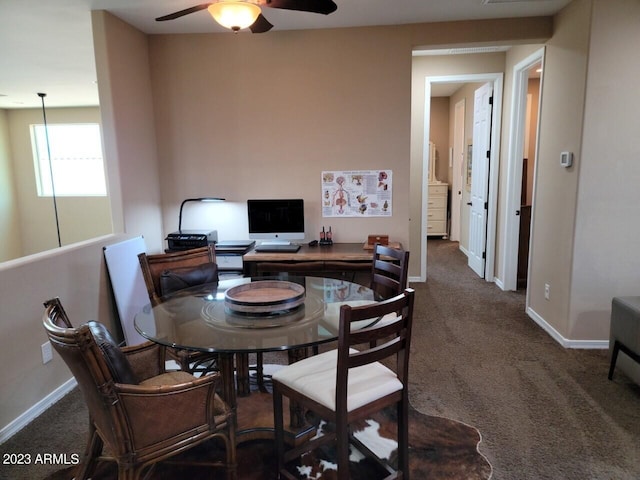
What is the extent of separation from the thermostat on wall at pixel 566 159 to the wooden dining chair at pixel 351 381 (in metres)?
2.25

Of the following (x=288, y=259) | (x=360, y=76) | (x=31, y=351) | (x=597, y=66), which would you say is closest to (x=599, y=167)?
(x=597, y=66)

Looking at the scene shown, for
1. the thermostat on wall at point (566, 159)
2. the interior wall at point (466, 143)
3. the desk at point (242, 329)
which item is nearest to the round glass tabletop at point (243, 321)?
the desk at point (242, 329)

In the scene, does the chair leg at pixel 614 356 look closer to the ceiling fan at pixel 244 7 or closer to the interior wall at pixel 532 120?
the ceiling fan at pixel 244 7

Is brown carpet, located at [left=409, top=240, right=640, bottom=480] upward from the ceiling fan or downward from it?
downward

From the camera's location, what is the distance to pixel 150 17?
11.0 ft

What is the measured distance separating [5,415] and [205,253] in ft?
4.74

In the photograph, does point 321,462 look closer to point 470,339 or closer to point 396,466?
point 396,466

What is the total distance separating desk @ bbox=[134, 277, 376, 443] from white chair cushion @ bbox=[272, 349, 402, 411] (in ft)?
0.54

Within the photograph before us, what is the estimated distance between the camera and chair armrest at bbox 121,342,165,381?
1.99 meters

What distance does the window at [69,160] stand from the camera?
23.5 feet

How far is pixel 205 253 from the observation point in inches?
117

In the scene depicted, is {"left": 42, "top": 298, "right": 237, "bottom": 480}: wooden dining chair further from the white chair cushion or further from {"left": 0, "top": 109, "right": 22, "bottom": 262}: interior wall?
{"left": 0, "top": 109, "right": 22, "bottom": 262}: interior wall

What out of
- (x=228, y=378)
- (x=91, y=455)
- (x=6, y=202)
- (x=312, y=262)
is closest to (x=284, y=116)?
(x=312, y=262)

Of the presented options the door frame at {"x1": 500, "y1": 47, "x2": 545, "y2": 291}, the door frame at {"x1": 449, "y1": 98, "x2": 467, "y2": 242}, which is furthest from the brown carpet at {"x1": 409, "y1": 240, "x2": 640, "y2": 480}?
the door frame at {"x1": 449, "y1": 98, "x2": 467, "y2": 242}
